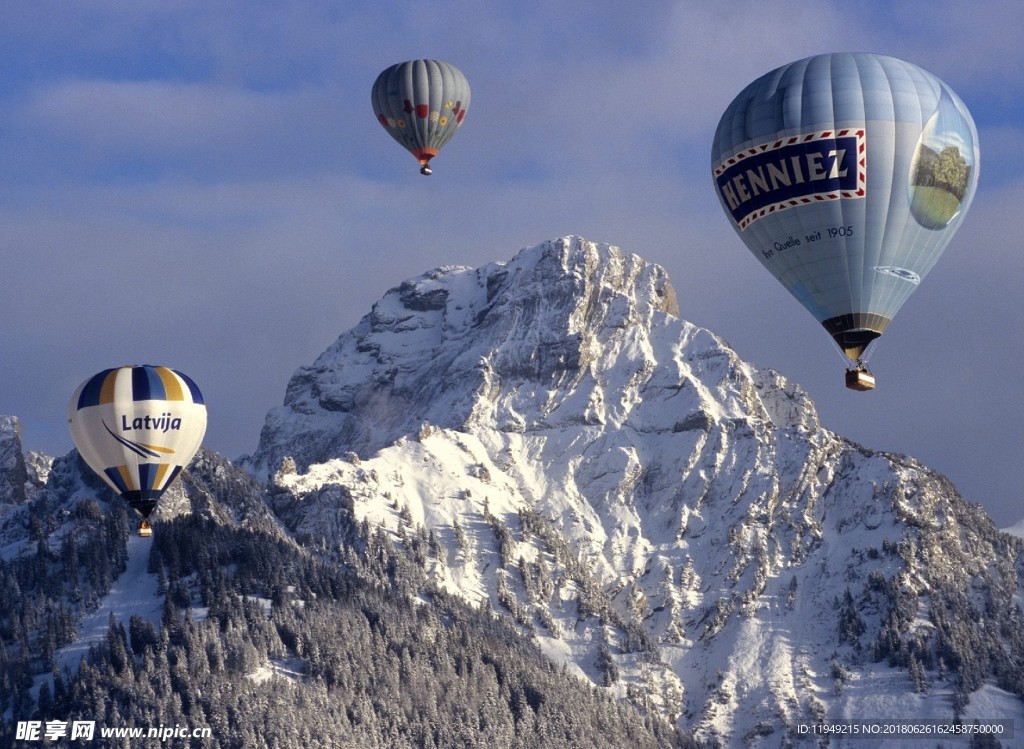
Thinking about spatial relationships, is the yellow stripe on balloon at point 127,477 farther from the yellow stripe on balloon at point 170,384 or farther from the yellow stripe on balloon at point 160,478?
the yellow stripe on balloon at point 170,384

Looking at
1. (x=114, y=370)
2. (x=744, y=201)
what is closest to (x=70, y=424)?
(x=114, y=370)

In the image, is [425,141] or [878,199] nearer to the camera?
[878,199]

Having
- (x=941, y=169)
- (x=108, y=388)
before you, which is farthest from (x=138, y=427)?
(x=941, y=169)

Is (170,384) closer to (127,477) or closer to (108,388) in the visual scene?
(108,388)

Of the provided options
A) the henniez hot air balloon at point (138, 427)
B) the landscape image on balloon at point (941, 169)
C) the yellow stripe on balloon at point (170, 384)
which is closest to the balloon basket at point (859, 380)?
the landscape image on balloon at point (941, 169)

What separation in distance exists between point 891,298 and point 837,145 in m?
8.91

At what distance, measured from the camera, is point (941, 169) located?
497ft

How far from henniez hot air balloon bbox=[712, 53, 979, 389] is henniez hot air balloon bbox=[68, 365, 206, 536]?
167 ft

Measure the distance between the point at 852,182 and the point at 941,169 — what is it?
5.27 m

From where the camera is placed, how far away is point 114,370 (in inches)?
7667

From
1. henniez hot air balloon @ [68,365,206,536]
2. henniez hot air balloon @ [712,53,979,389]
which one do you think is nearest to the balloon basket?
henniez hot air balloon @ [712,53,979,389]

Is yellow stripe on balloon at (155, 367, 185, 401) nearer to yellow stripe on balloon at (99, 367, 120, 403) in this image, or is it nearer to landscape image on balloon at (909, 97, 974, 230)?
yellow stripe on balloon at (99, 367, 120, 403)

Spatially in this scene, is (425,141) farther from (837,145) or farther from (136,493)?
(837,145)

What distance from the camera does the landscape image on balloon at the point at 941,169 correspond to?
15112 centimetres
